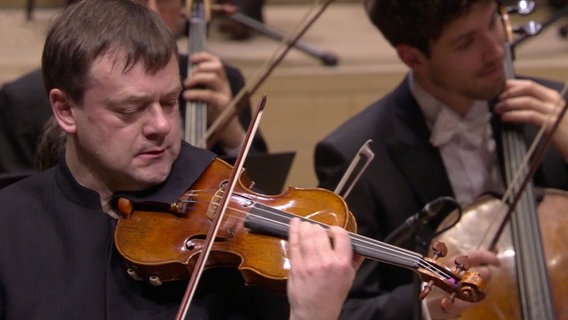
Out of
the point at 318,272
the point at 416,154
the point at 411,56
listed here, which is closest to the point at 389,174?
the point at 416,154

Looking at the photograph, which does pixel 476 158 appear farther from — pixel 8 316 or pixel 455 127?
pixel 8 316

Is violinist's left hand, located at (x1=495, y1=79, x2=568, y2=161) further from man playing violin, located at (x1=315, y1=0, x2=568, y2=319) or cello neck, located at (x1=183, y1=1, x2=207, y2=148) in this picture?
cello neck, located at (x1=183, y1=1, x2=207, y2=148)

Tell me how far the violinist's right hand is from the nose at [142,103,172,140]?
A: 432 mm

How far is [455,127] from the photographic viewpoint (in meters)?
1.83

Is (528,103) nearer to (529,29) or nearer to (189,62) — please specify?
(529,29)

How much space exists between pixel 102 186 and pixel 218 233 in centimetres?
16

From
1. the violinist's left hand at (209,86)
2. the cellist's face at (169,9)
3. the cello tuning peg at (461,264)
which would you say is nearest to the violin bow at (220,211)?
the cello tuning peg at (461,264)

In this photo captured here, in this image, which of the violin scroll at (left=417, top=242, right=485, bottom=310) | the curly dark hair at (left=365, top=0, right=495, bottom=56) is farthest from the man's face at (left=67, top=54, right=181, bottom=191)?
the curly dark hair at (left=365, top=0, right=495, bottom=56)

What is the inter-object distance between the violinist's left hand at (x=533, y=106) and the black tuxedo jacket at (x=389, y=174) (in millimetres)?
101

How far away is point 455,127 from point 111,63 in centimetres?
76

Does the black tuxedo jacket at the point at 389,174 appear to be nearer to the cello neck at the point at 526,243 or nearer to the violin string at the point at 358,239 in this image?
the cello neck at the point at 526,243

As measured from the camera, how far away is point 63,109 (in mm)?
1302

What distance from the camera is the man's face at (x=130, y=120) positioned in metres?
1.25

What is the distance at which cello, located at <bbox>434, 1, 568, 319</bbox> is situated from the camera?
153 cm
